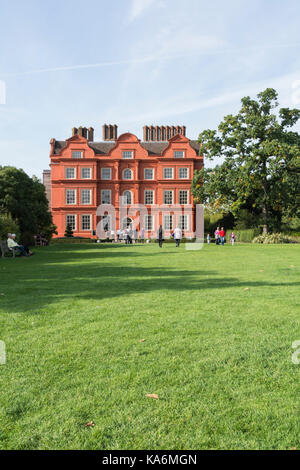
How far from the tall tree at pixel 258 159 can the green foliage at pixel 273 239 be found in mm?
1267

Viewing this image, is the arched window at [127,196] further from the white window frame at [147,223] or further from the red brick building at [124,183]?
the white window frame at [147,223]

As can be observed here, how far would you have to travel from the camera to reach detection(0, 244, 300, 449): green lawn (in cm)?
252

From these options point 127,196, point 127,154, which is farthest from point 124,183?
point 127,154

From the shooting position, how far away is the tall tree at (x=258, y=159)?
111 ft

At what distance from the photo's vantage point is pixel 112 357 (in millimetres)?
3896

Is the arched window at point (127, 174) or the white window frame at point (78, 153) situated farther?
the arched window at point (127, 174)

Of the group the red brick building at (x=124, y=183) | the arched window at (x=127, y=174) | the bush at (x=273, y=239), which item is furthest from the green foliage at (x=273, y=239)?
the arched window at (x=127, y=174)

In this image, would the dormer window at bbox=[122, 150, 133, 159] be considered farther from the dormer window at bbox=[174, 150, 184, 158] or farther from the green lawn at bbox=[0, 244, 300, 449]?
the green lawn at bbox=[0, 244, 300, 449]

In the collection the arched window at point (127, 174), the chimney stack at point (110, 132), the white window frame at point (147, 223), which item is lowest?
the white window frame at point (147, 223)

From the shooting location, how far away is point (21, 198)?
2633 centimetres

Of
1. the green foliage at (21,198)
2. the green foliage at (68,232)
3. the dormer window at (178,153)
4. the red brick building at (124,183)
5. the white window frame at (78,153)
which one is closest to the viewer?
the green foliage at (21,198)

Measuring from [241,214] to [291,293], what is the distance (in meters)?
34.2

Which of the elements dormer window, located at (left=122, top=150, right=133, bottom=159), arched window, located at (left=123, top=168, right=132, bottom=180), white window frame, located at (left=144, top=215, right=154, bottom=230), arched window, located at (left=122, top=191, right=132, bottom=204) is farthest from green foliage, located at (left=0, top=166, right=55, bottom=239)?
dormer window, located at (left=122, top=150, right=133, bottom=159)
